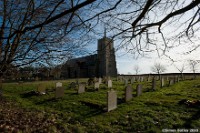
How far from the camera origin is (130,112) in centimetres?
838

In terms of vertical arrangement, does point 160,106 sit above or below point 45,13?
below

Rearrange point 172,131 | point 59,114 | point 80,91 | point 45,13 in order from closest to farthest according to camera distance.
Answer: point 172,131, point 45,13, point 59,114, point 80,91

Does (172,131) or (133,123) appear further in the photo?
(133,123)

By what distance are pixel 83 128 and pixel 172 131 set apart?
2.68 meters

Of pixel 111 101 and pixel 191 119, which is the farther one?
pixel 111 101

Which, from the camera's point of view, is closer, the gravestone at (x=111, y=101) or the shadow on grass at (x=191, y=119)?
the shadow on grass at (x=191, y=119)

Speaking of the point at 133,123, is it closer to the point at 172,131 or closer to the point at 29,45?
the point at 172,131

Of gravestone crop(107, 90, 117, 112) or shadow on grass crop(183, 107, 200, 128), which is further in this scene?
gravestone crop(107, 90, 117, 112)

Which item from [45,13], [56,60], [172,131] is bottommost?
[172,131]

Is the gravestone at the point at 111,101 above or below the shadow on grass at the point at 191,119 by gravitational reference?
above

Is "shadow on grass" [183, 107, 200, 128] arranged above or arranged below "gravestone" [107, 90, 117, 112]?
below

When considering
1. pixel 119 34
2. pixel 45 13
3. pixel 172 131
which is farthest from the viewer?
pixel 45 13

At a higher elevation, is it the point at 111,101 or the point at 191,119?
the point at 111,101

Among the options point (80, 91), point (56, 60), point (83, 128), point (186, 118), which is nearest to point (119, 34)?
point (56, 60)
